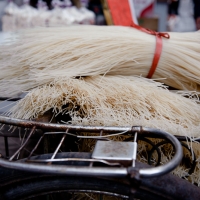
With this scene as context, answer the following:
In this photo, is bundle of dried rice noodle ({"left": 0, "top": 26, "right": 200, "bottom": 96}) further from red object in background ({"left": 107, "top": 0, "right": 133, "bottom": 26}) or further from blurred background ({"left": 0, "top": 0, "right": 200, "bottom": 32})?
blurred background ({"left": 0, "top": 0, "right": 200, "bottom": 32})

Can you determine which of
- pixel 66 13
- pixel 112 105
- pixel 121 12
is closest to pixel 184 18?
pixel 66 13

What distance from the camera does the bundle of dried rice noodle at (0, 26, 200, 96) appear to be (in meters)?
0.96

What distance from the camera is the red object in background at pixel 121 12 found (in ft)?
5.26

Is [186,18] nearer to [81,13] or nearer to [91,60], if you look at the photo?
[81,13]

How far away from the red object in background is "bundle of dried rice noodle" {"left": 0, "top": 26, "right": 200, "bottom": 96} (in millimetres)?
564

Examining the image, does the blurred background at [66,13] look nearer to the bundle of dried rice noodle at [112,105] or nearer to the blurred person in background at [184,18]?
the blurred person in background at [184,18]

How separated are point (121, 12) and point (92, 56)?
28.4 inches

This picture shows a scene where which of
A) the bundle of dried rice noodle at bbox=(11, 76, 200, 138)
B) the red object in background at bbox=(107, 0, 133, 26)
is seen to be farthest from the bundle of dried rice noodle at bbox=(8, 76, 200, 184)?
the red object in background at bbox=(107, 0, 133, 26)

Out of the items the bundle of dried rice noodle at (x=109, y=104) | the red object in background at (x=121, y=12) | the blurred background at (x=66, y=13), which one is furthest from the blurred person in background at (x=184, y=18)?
the bundle of dried rice noodle at (x=109, y=104)

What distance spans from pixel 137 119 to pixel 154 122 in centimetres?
4

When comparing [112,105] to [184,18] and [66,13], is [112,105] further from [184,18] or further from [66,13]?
[184,18]

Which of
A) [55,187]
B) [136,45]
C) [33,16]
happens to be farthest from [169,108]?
[33,16]

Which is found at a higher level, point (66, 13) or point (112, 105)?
point (66, 13)

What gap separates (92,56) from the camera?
3.25 feet
